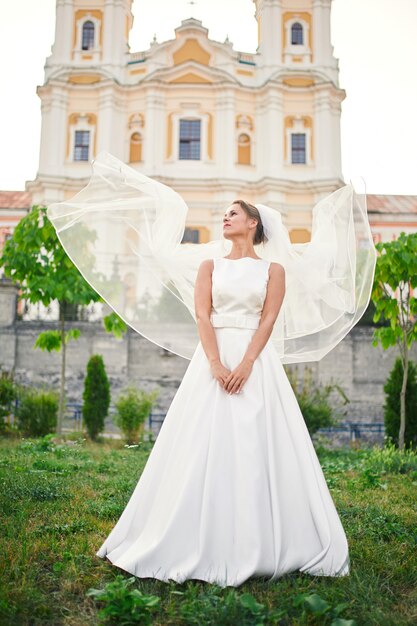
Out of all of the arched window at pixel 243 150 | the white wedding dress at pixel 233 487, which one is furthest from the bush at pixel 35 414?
the arched window at pixel 243 150

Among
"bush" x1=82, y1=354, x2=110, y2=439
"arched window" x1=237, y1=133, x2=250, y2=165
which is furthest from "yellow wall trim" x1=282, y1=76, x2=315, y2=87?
"bush" x1=82, y1=354, x2=110, y2=439

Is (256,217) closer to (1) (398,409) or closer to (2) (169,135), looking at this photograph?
(1) (398,409)

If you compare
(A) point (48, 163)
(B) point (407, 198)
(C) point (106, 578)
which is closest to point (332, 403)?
(C) point (106, 578)

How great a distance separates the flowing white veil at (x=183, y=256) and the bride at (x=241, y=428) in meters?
0.01

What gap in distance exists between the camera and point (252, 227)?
3.96 metres

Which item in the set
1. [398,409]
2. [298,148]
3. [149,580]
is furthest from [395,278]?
[298,148]

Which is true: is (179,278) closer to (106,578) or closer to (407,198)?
(106,578)

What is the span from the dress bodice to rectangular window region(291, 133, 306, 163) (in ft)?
91.8

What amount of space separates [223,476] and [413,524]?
81.9 inches

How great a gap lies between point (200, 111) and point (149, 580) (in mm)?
29503

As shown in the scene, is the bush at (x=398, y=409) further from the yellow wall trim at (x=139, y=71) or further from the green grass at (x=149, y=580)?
the yellow wall trim at (x=139, y=71)

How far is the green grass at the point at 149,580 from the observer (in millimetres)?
2789

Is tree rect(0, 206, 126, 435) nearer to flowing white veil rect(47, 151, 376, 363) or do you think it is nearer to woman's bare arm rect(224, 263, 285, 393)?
flowing white veil rect(47, 151, 376, 363)

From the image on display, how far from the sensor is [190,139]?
30.5 metres
